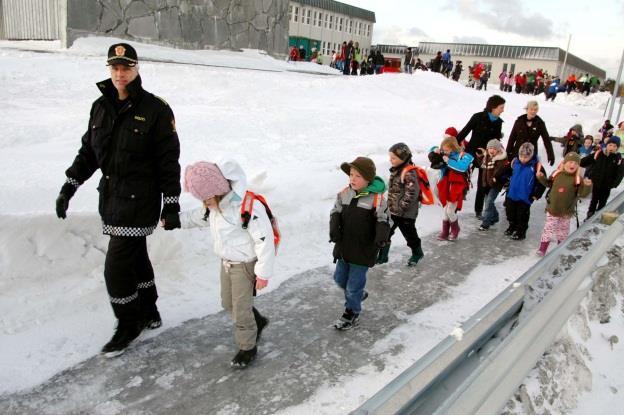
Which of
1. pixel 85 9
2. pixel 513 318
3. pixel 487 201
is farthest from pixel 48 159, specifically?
pixel 85 9

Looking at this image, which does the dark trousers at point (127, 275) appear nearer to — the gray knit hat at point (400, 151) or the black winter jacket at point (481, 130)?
the gray knit hat at point (400, 151)

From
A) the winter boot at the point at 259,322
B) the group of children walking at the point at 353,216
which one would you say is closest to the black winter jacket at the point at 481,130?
the group of children walking at the point at 353,216

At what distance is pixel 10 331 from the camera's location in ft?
11.5

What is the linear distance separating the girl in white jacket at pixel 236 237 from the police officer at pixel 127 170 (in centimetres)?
28

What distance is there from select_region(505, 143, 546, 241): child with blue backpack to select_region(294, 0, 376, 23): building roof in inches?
1654

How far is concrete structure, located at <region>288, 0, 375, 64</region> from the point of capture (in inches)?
1747

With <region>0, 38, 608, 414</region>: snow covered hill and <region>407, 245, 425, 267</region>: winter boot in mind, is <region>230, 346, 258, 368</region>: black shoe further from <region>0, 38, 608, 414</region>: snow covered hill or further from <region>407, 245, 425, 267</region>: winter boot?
<region>407, 245, 425, 267</region>: winter boot

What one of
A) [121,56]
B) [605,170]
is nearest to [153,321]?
[121,56]

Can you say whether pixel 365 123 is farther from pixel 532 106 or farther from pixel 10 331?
pixel 10 331

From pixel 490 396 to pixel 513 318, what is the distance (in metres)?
1.23

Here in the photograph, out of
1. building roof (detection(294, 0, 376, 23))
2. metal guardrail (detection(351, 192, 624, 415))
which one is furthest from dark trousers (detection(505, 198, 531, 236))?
building roof (detection(294, 0, 376, 23))

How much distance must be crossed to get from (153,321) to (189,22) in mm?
13521

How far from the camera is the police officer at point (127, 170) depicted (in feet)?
10.5

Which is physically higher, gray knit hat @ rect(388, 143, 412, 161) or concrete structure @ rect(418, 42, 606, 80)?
concrete structure @ rect(418, 42, 606, 80)
